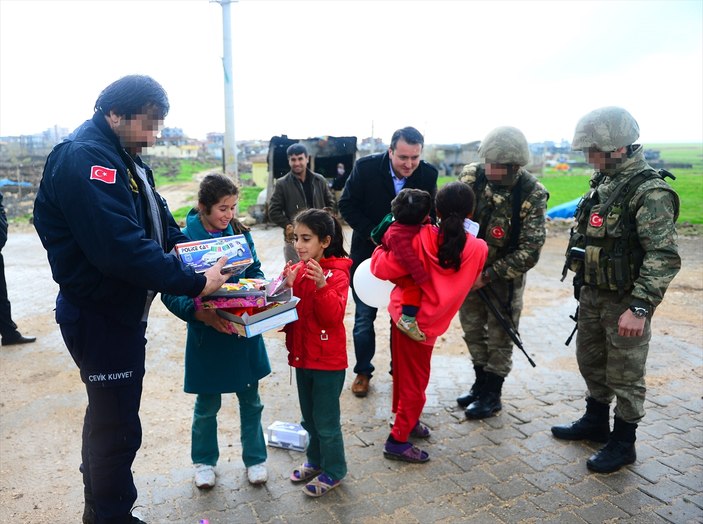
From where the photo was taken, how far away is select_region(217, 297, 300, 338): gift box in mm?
2607

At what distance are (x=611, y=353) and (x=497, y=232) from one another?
109cm

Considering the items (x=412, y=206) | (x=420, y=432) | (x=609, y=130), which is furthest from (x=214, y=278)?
(x=609, y=130)

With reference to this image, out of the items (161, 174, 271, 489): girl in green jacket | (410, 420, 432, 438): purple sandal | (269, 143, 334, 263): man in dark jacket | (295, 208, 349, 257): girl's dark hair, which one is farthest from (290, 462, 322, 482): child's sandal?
(269, 143, 334, 263): man in dark jacket

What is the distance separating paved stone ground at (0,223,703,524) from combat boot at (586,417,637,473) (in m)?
0.06

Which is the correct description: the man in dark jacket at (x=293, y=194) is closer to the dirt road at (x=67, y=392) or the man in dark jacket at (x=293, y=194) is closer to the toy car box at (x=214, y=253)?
the dirt road at (x=67, y=392)

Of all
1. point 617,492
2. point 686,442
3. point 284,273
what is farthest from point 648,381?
point 284,273

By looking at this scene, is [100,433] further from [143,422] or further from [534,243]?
[534,243]

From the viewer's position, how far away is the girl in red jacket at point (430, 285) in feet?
10.5

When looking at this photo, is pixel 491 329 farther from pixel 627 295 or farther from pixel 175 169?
pixel 175 169

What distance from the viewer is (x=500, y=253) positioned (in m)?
3.95

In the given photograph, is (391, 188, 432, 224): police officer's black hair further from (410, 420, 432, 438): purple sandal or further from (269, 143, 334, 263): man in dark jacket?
(269, 143, 334, 263): man in dark jacket

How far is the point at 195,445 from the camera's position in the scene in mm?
3178

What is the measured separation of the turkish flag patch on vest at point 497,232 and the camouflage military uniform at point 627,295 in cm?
52

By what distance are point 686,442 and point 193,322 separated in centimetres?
336
